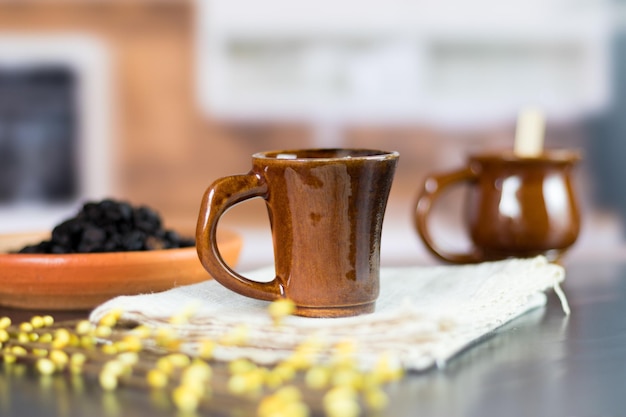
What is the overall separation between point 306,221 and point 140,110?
2704 millimetres

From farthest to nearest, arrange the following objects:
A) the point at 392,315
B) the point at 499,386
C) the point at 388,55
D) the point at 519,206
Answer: the point at 388,55 < the point at 519,206 < the point at 392,315 < the point at 499,386

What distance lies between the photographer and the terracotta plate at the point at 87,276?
30.4 inches

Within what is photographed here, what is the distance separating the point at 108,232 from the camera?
830 millimetres

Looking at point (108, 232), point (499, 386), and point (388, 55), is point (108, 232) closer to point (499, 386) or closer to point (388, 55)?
point (499, 386)

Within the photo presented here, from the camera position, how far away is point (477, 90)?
3.28m

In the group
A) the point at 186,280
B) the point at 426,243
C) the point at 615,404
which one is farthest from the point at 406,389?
the point at 426,243

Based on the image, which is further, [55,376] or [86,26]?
[86,26]

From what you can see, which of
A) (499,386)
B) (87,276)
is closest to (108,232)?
(87,276)

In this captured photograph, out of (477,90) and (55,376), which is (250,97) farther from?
(55,376)

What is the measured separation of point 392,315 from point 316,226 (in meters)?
0.09

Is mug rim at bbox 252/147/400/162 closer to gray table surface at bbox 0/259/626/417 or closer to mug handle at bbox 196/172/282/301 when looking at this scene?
mug handle at bbox 196/172/282/301

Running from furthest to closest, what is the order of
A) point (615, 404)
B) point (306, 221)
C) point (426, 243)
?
point (426, 243) → point (306, 221) → point (615, 404)

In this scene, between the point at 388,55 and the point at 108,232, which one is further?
the point at 388,55

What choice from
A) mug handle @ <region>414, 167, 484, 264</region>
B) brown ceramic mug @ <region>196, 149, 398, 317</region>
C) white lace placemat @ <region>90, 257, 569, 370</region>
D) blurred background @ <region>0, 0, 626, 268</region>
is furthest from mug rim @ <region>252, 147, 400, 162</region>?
blurred background @ <region>0, 0, 626, 268</region>
